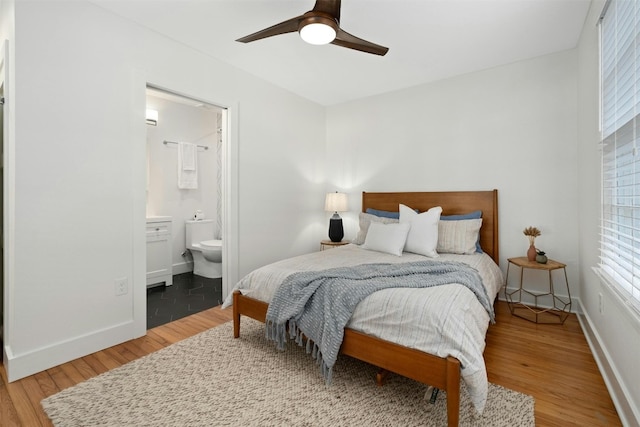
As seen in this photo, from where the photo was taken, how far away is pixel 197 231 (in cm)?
464

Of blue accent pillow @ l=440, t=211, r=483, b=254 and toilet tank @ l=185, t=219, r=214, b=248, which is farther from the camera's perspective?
toilet tank @ l=185, t=219, r=214, b=248

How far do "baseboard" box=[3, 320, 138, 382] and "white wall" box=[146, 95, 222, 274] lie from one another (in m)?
2.19

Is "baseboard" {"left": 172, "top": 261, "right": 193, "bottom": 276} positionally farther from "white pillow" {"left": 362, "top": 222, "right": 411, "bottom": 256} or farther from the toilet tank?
"white pillow" {"left": 362, "top": 222, "right": 411, "bottom": 256}

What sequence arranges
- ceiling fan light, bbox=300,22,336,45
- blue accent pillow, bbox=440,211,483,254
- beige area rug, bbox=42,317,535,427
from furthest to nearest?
1. blue accent pillow, bbox=440,211,483,254
2. ceiling fan light, bbox=300,22,336,45
3. beige area rug, bbox=42,317,535,427

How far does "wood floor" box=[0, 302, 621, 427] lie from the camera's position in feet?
5.28

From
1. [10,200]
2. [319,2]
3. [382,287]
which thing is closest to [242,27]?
[319,2]

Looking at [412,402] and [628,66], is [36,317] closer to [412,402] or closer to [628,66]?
[412,402]

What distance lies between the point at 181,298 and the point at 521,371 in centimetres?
323

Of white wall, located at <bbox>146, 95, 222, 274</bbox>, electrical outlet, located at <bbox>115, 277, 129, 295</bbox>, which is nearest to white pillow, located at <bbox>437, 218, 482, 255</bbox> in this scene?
electrical outlet, located at <bbox>115, 277, 129, 295</bbox>

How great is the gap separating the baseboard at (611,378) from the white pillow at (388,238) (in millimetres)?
1493

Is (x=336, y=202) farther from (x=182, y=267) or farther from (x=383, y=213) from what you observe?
(x=182, y=267)

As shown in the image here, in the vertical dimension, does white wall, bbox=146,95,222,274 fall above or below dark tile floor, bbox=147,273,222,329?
above

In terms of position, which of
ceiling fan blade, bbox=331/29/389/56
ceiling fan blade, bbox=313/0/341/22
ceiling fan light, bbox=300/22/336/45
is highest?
ceiling fan blade, bbox=313/0/341/22

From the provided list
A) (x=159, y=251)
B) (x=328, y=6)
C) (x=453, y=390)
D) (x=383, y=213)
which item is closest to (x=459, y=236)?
(x=383, y=213)
